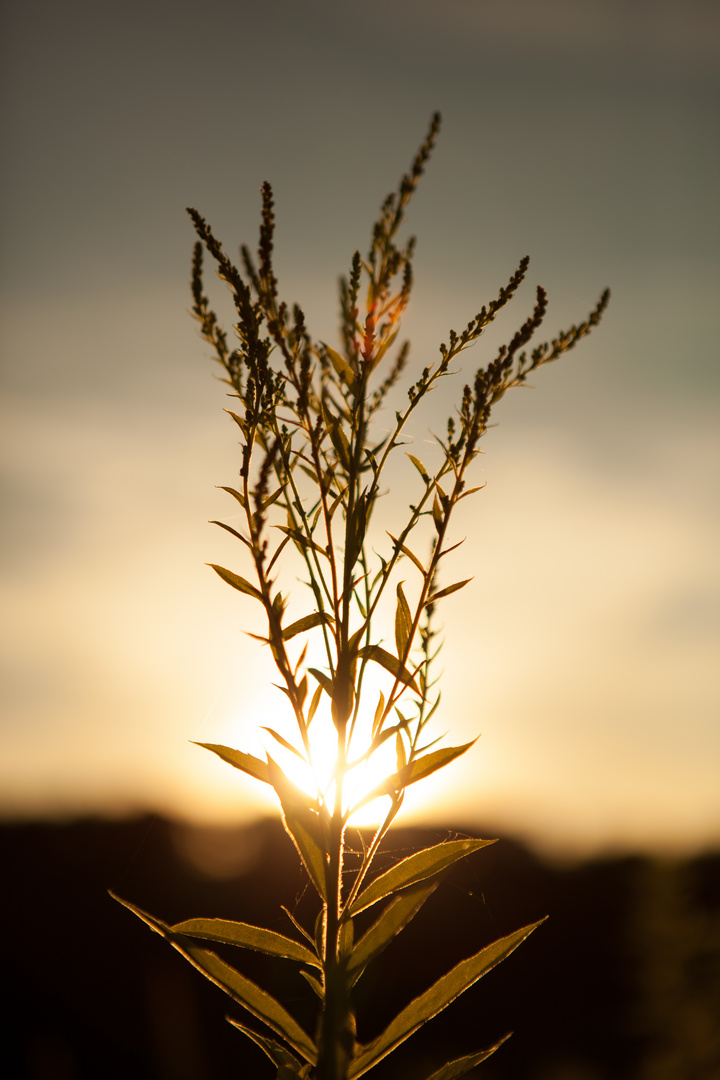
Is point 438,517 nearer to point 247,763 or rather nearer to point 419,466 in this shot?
point 419,466

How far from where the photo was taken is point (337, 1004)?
96cm

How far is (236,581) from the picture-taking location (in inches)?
41.8

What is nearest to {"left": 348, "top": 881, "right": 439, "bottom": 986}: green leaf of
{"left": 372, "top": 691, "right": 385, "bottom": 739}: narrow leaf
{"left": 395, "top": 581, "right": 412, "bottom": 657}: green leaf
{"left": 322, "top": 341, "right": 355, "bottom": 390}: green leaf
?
{"left": 372, "top": 691, "right": 385, "bottom": 739}: narrow leaf

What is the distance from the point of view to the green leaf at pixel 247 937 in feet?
3.30

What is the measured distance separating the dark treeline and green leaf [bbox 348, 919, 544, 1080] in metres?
4.94

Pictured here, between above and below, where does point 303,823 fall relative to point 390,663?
below

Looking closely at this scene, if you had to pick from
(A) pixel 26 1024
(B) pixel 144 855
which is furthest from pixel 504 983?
(A) pixel 26 1024

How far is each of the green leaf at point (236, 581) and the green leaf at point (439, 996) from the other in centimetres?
66

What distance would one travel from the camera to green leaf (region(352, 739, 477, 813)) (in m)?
1.04

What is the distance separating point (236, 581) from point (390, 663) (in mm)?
288

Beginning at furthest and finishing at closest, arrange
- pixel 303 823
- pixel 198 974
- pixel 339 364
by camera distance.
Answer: pixel 198 974
pixel 339 364
pixel 303 823

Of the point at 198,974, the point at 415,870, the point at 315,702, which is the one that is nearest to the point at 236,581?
the point at 315,702

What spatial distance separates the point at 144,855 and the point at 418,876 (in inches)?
238

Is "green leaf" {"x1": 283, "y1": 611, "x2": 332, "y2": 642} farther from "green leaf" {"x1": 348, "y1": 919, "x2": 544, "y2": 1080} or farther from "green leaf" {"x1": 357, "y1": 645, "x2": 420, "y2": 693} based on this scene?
"green leaf" {"x1": 348, "y1": 919, "x2": 544, "y2": 1080}
